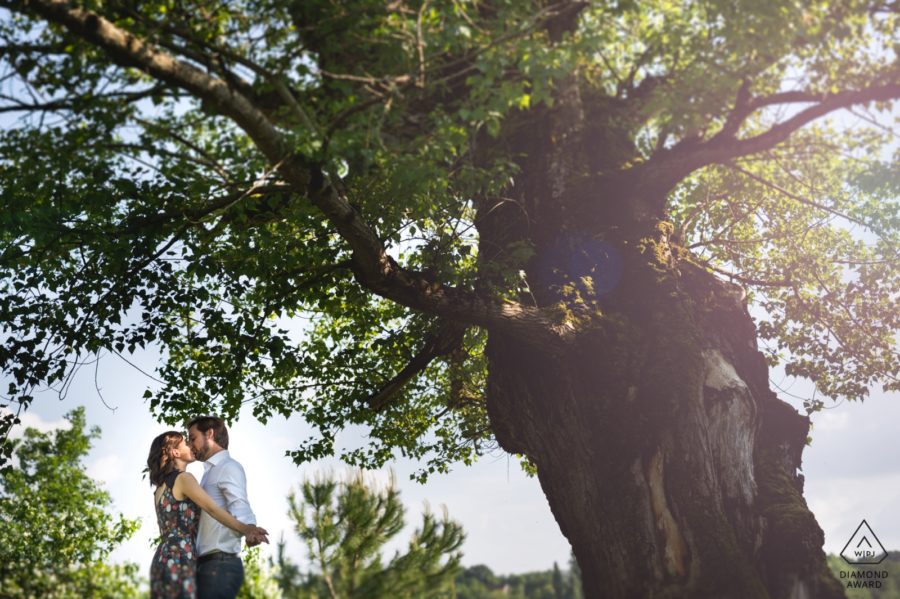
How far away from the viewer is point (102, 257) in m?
12.6

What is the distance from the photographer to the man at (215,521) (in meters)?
6.89

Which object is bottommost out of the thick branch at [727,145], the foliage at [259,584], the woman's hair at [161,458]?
the foliage at [259,584]

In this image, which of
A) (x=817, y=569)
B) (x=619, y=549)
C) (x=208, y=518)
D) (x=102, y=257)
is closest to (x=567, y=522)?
(x=619, y=549)

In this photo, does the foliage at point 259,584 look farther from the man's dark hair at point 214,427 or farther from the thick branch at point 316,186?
the thick branch at point 316,186

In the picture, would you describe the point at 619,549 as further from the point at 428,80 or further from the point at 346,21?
the point at 346,21

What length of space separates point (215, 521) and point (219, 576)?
438 millimetres

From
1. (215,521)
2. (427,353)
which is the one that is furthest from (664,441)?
(215,521)

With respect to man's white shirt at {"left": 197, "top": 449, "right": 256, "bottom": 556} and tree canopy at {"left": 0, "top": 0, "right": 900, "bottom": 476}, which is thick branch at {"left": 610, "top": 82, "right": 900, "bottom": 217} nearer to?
tree canopy at {"left": 0, "top": 0, "right": 900, "bottom": 476}

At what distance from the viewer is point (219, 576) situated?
6.89 metres

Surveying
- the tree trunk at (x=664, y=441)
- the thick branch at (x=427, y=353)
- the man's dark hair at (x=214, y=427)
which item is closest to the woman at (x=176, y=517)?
the man's dark hair at (x=214, y=427)

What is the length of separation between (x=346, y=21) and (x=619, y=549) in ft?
23.1

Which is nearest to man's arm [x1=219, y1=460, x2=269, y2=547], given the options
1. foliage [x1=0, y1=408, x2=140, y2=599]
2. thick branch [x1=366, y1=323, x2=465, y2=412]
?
thick branch [x1=366, y1=323, x2=465, y2=412]

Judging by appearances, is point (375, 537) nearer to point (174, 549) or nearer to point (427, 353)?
point (174, 549)

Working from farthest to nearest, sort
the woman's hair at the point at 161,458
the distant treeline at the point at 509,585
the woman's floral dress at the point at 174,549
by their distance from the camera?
the distant treeline at the point at 509,585 < the woman's hair at the point at 161,458 < the woman's floral dress at the point at 174,549
